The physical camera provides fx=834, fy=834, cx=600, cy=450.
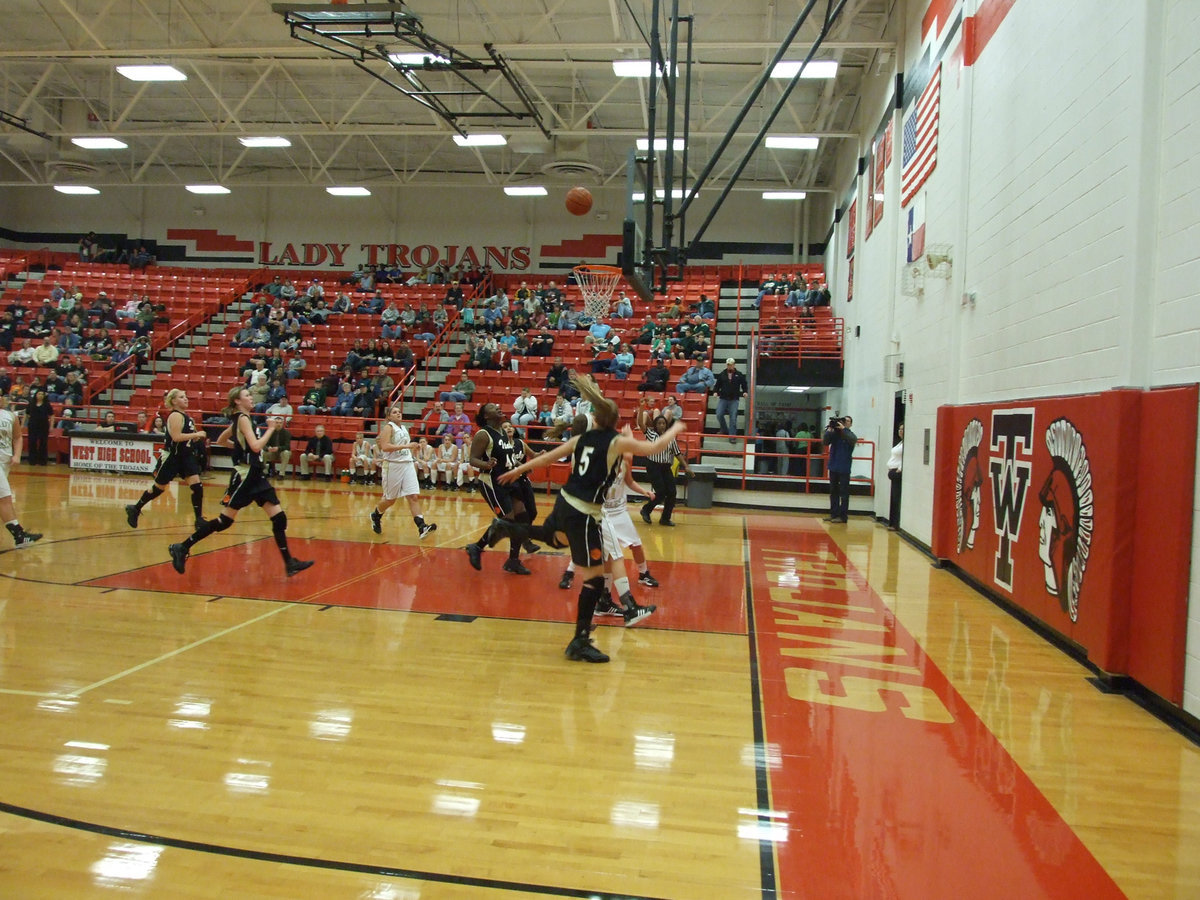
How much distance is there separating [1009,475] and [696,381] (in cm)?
1202

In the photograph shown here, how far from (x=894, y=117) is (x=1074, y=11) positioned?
8.10 m

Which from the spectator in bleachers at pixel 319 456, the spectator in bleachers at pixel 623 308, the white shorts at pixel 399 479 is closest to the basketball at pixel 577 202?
the white shorts at pixel 399 479

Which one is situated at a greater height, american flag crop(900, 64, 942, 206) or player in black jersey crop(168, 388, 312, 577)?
american flag crop(900, 64, 942, 206)

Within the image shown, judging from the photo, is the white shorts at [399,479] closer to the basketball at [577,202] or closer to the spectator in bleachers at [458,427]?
the basketball at [577,202]

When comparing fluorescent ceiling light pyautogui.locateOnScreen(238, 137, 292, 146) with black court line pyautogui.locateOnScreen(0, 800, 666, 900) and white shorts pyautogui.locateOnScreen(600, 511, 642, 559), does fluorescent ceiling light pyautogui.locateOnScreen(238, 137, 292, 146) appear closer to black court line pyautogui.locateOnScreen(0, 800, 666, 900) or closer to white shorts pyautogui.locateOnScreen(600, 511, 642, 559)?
white shorts pyautogui.locateOnScreen(600, 511, 642, 559)

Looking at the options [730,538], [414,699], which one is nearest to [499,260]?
[730,538]

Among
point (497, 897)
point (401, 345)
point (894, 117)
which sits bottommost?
point (497, 897)

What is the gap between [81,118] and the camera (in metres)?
22.8

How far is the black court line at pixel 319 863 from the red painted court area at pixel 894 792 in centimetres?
78

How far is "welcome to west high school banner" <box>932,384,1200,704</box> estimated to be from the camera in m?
4.76

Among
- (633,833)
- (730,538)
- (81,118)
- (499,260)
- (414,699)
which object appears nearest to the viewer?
(633,833)

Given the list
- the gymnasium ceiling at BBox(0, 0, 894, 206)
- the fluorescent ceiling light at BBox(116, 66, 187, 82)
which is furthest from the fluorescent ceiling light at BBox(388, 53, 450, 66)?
the fluorescent ceiling light at BBox(116, 66, 187, 82)

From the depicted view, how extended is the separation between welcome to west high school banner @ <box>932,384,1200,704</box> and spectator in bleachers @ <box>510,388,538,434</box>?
1164cm

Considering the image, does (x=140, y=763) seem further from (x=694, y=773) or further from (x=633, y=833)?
(x=694, y=773)
